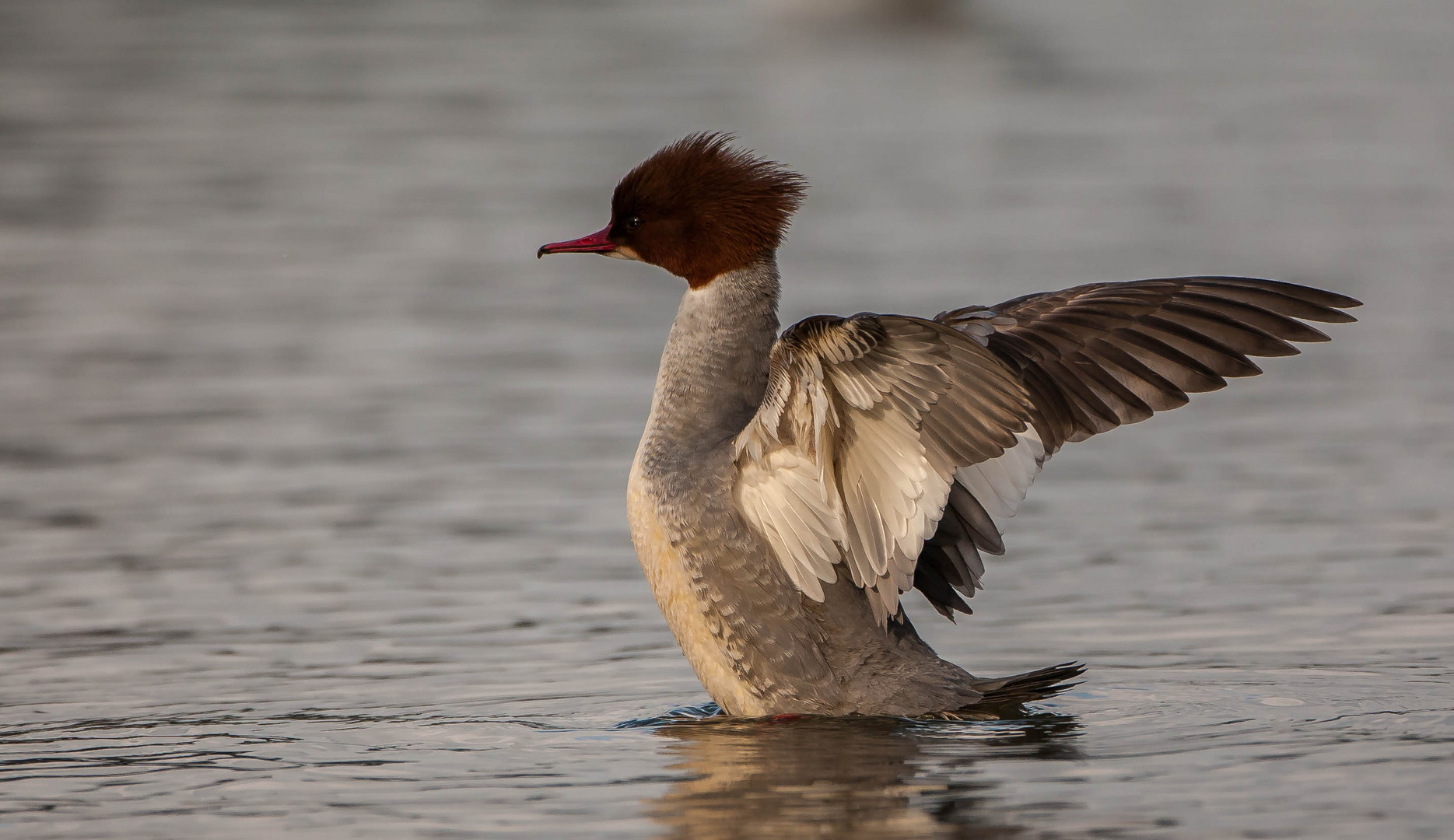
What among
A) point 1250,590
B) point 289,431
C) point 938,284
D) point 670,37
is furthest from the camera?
point 670,37

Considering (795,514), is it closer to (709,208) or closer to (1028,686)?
(1028,686)

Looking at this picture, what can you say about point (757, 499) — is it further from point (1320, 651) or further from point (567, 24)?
point (567, 24)

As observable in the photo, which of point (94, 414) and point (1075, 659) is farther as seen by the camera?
point (94, 414)

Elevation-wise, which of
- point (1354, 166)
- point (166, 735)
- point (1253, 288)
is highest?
point (1354, 166)

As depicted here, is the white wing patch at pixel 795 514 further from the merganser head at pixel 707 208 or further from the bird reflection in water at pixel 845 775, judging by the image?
the merganser head at pixel 707 208

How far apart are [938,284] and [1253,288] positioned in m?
5.98

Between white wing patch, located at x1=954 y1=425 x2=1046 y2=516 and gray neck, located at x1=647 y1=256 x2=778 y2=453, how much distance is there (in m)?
0.72

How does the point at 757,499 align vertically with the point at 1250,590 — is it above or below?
above

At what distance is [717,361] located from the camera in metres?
6.31

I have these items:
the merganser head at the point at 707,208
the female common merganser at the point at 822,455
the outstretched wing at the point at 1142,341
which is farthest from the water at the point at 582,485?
the merganser head at the point at 707,208

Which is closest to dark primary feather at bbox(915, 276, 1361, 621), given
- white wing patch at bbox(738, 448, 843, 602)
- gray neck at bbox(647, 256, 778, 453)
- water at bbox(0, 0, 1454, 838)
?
white wing patch at bbox(738, 448, 843, 602)

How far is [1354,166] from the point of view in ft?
54.2

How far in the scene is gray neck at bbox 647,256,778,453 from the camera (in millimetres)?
6227

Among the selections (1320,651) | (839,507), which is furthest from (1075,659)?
(839,507)
